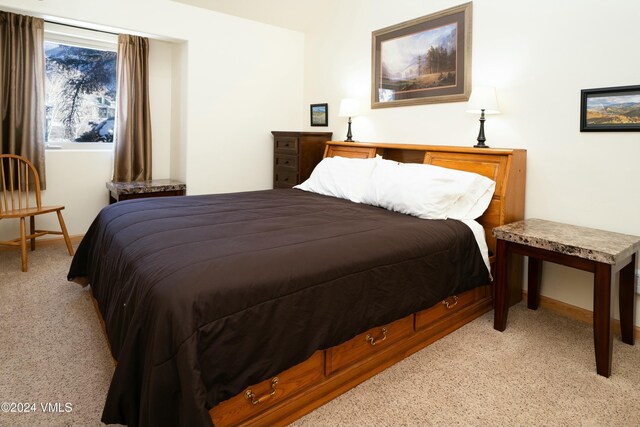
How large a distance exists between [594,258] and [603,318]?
284 mm

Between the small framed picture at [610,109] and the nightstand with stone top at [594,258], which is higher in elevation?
the small framed picture at [610,109]

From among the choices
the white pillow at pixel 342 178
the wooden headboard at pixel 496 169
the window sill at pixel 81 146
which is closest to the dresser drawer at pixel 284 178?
the white pillow at pixel 342 178

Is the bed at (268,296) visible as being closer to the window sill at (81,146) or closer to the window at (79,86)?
the window sill at (81,146)

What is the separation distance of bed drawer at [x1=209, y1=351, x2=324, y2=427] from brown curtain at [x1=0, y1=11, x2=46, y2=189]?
3.41 meters

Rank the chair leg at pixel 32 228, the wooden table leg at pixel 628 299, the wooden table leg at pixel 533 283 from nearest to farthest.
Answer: the wooden table leg at pixel 628 299 → the wooden table leg at pixel 533 283 → the chair leg at pixel 32 228

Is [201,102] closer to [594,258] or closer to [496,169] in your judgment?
[496,169]

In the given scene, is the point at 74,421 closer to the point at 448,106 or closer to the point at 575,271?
the point at 575,271

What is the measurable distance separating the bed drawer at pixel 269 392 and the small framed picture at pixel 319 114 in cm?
321

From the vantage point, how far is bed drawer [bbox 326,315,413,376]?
5.74 feet

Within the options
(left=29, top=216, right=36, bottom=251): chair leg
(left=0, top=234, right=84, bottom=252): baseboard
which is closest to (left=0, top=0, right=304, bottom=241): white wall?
(left=0, top=234, right=84, bottom=252): baseboard

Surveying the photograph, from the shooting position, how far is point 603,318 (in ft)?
6.16

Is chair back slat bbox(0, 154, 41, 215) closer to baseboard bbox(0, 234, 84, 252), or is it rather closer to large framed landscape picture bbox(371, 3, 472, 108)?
baseboard bbox(0, 234, 84, 252)

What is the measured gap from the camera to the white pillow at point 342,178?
307 centimetres

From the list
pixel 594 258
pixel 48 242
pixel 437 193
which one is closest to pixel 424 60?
pixel 437 193
